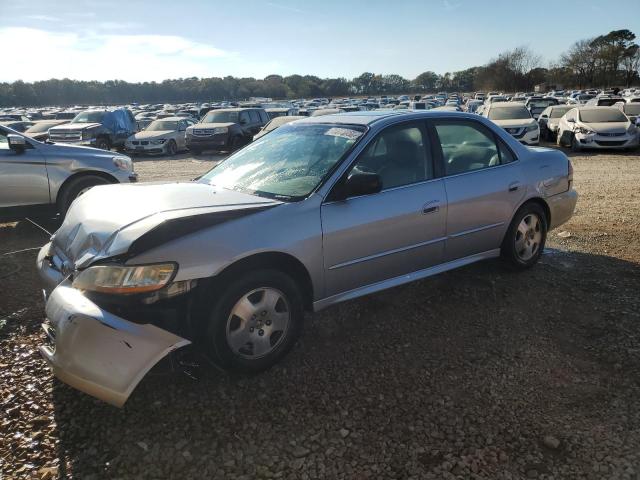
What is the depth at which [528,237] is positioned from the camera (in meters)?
4.77

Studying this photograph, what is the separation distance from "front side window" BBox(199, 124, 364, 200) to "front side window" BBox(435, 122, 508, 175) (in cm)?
85

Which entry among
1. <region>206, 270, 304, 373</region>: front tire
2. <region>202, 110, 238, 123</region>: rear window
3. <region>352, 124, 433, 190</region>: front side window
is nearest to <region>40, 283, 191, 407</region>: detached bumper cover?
<region>206, 270, 304, 373</region>: front tire

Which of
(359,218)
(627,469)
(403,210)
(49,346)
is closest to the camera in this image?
(627,469)

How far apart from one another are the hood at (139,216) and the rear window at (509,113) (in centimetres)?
1477

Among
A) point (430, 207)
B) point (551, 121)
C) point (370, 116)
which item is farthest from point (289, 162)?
point (551, 121)

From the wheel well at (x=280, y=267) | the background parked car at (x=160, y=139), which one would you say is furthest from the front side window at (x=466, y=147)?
the background parked car at (x=160, y=139)

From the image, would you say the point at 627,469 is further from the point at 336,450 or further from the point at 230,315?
the point at 230,315

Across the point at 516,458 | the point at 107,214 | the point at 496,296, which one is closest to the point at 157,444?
the point at 107,214

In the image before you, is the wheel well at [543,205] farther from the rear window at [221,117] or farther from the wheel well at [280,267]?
the rear window at [221,117]

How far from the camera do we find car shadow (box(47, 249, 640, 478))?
97.6 inches

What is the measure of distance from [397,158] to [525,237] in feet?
5.79

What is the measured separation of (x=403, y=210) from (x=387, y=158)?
0.44 metres

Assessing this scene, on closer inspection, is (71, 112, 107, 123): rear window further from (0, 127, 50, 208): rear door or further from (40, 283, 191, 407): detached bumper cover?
(40, 283, 191, 407): detached bumper cover

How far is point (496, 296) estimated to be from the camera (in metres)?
4.30
